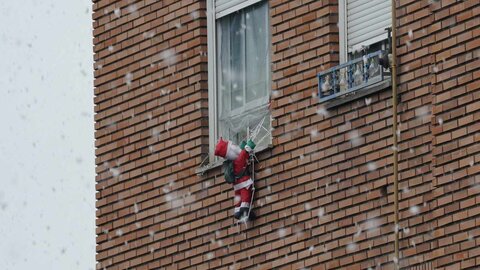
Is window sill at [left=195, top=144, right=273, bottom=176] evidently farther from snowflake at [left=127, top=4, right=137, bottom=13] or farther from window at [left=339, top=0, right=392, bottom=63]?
snowflake at [left=127, top=4, right=137, bottom=13]

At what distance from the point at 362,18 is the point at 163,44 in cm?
254

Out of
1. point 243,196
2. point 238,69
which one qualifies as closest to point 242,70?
point 238,69

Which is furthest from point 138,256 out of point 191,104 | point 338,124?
point 338,124

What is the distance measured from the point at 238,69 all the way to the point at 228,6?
24.2 inches

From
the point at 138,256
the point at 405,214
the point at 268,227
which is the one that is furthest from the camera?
Result: the point at 138,256

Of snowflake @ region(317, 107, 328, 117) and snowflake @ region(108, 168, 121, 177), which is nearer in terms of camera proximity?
snowflake @ region(317, 107, 328, 117)

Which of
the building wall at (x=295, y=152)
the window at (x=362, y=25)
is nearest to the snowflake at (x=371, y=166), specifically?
the building wall at (x=295, y=152)

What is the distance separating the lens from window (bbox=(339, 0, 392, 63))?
20703mm

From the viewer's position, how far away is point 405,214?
20.0 m

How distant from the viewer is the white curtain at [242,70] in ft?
72.3

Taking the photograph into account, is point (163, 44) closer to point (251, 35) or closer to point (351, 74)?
point (251, 35)

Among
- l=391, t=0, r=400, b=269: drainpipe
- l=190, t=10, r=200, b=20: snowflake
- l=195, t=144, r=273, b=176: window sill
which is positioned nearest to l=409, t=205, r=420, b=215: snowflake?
l=391, t=0, r=400, b=269: drainpipe

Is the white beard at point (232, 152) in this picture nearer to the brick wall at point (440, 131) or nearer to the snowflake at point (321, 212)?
the snowflake at point (321, 212)

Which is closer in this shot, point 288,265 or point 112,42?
point 288,265
